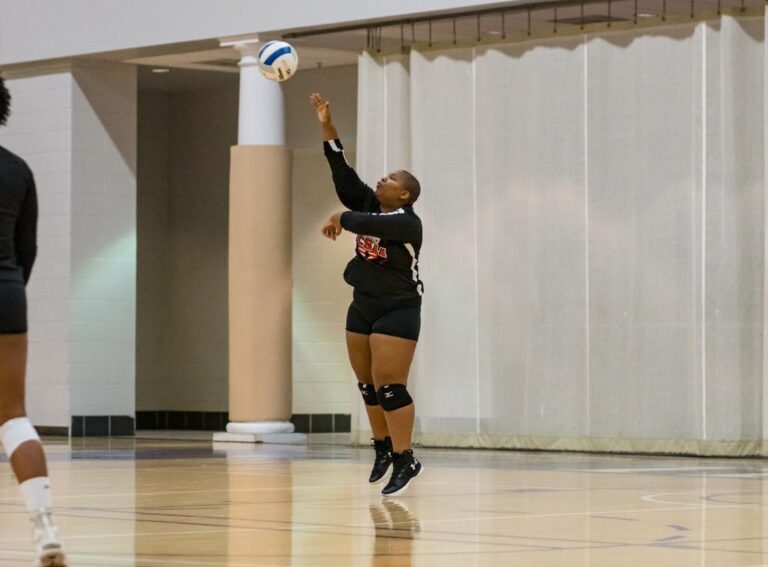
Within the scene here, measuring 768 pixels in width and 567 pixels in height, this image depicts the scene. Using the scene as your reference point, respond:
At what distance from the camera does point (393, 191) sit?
838cm

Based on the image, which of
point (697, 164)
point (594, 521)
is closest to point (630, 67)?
point (697, 164)

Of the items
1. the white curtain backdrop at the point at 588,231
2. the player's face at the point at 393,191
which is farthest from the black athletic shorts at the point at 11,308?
the white curtain backdrop at the point at 588,231

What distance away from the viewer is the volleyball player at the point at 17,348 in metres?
4.85

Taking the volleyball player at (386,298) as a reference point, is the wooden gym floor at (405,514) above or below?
below

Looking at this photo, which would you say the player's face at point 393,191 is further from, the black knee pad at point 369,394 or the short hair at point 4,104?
the short hair at point 4,104

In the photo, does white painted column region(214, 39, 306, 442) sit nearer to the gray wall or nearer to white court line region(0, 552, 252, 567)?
the gray wall

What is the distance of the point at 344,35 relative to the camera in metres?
14.8

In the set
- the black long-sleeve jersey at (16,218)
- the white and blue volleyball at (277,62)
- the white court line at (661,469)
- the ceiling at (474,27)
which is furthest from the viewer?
the ceiling at (474,27)

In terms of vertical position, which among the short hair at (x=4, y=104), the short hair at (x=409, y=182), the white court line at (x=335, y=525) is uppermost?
the short hair at (x=409, y=182)

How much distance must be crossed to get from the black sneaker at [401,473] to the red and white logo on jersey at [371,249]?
0.98 metres

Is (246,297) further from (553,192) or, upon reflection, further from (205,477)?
(205,477)

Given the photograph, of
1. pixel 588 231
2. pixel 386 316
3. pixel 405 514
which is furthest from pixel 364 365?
pixel 588 231

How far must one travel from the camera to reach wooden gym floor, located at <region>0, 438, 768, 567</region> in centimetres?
536

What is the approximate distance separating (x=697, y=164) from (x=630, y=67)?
0.99m
